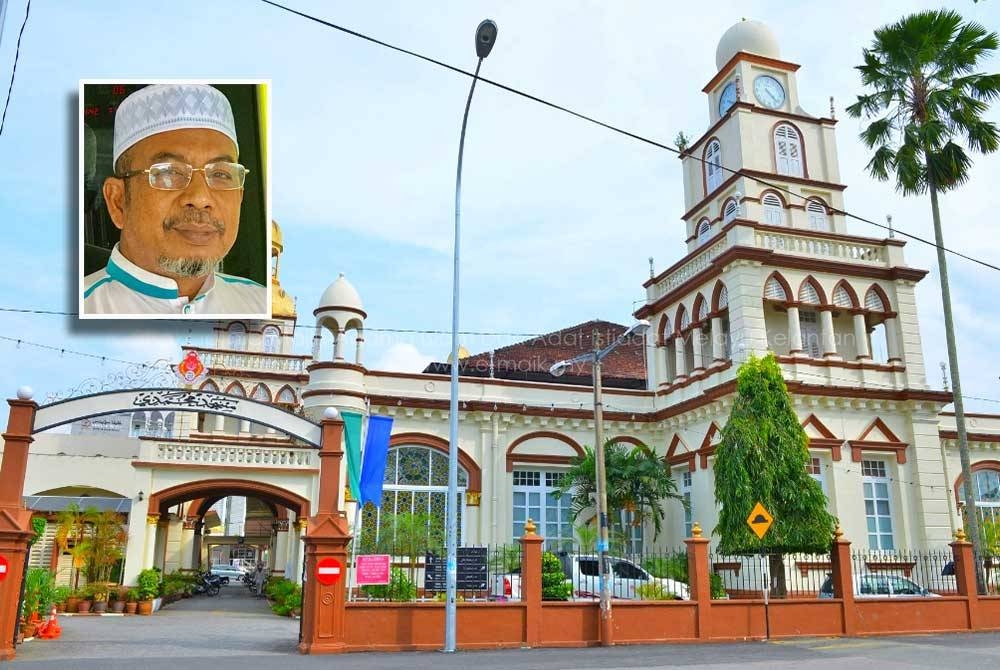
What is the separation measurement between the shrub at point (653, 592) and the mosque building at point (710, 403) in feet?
21.2

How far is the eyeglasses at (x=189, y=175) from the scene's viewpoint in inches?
650

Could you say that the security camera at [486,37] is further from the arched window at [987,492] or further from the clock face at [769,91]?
the arched window at [987,492]

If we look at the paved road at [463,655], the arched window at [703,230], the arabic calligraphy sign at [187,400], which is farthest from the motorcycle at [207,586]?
the arched window at [703,230]

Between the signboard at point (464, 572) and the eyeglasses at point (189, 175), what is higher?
the eyeglasses at point (189, 175)

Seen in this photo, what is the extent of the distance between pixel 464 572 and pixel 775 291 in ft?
43.7

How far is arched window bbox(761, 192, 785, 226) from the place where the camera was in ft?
83.5

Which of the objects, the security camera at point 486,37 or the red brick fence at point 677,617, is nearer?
the security camera at point 486,37

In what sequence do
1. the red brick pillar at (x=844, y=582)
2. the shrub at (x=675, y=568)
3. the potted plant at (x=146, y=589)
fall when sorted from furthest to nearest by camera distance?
the potted plant at (x=146, y=589) → the shrub at (x=675, y=568) → the red brick pillar at (x=844, y=582)

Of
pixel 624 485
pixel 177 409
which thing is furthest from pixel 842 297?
pixel 177 409

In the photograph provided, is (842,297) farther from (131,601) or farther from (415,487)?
(131,601)

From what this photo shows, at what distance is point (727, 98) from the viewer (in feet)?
89.8

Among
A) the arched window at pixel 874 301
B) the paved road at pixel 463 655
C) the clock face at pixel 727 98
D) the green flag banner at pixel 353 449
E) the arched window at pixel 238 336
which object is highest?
the clock face at pixel 727 98

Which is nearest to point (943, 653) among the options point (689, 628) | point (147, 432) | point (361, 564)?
point (689, 628)

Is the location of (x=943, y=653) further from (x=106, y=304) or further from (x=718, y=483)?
(x=106, y=304)
